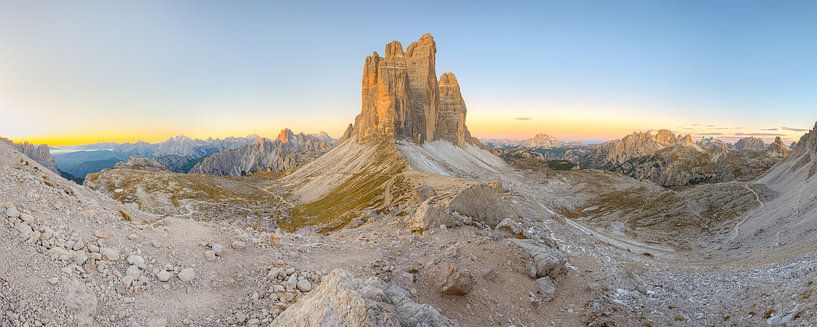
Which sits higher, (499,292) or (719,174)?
(499,292)

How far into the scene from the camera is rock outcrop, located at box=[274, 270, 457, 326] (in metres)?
9.61

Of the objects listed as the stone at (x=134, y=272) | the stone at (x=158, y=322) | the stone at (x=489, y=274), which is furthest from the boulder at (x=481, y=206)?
the stone at (x=158, y=322)

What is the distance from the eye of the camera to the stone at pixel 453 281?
15.1 meters

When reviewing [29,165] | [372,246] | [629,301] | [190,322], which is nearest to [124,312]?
[190,322]

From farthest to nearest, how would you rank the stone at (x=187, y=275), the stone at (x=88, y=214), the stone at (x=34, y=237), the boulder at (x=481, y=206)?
the boulder at (x=481, y=206) < the stone at (x=88, y=214) < the stone at (x=187, y=275) < the stone at (x=34, y=237)

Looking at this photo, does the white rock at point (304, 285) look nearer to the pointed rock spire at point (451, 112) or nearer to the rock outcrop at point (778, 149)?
the pointed rock spire at point (451, 112)

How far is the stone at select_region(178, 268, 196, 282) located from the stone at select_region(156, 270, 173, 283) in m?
0.35

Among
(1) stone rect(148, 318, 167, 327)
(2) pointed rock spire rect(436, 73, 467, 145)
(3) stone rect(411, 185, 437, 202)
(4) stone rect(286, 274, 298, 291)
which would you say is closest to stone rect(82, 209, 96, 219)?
(1) stone rect(148, 318, 167, 327)

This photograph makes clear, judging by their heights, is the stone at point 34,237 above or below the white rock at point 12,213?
below

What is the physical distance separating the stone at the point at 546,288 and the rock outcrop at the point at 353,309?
8.87 meters

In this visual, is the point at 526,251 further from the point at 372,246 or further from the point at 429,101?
the point at 429,101

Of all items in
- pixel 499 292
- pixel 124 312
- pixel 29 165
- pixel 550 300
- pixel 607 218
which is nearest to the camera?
pixel 124 312

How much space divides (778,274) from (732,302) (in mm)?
4585

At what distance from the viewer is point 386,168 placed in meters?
91.0
